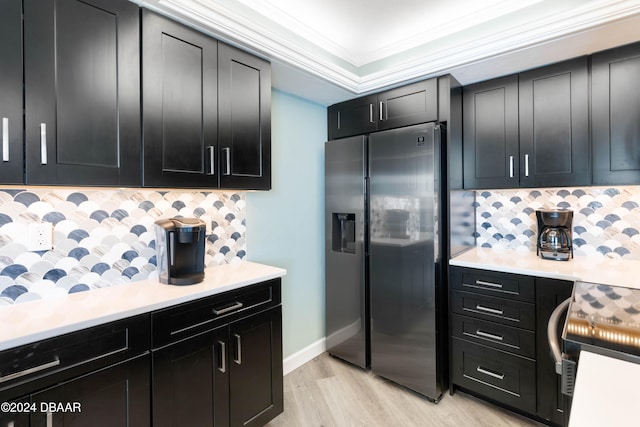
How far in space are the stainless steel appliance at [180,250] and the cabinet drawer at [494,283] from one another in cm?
169

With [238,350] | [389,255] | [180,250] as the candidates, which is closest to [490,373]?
[389,255]

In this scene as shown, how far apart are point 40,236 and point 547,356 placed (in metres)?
2.79

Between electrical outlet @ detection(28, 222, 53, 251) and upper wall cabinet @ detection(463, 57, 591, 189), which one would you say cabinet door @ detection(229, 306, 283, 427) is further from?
upper wall cabinet @ detection(463, 57, 591, 189)

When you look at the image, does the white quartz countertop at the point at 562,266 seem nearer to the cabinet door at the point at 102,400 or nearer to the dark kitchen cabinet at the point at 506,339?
the dark kitchen cabinet at the point at 506,339

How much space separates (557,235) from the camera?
2137mm

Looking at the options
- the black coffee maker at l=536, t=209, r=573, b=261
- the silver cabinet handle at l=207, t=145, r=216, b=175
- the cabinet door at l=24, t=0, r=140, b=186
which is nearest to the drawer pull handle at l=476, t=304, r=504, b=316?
the black coffee maker at l=536, t=209, r=573, b=261

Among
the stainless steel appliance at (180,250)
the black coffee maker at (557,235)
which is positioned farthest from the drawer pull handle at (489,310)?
the stainless steel appliance at (180,250)

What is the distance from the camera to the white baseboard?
254 centimetres

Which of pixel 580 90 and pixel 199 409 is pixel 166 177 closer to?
pixel 199 409

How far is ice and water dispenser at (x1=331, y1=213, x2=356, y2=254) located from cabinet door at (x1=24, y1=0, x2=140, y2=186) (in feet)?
5.33

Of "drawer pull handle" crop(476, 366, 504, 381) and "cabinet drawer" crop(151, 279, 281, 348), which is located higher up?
"cabinet drawer" crop(151, 279, 281, 348)

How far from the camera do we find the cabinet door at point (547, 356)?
1.80m

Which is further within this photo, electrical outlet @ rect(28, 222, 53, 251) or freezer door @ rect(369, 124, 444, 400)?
freezer door @ rect(369, 124, 444, 400)

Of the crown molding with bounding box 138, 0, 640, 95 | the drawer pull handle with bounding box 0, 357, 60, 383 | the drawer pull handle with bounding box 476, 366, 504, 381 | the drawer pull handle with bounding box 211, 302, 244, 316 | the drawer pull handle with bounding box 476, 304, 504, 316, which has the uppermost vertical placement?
the crown molding with bounding box 138, 0, 640, 95
